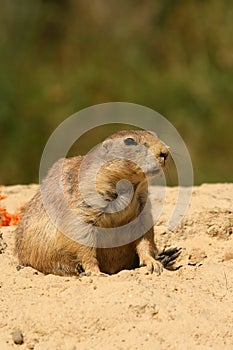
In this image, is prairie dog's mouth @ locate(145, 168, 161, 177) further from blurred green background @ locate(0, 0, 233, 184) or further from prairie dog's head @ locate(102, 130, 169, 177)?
blurred green background @ locate(0, 0, 233, 184)

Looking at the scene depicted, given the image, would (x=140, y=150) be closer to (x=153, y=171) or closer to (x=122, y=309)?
(x=153, y=171)

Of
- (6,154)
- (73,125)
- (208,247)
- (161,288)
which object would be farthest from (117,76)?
(161,288)

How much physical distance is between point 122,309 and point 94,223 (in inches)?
30.8

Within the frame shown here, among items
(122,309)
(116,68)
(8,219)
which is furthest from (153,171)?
(116,68)

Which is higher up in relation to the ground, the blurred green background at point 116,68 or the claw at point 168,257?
the blurred green background at point 116,68

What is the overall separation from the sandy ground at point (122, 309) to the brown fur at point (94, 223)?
0.18m

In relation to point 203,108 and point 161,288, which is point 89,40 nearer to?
point 203,108

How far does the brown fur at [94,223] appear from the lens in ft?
15.9

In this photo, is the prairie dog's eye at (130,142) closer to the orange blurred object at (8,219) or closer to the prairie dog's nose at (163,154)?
the prairie dog's nose at (163,154)

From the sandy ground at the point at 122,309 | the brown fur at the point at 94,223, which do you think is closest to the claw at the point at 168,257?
the brown fur at the point at 94,223

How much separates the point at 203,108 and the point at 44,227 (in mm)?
5476

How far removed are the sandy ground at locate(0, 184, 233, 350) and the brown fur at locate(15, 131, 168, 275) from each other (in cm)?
18

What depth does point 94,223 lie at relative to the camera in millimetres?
4840

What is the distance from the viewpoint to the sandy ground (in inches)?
160
